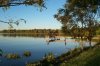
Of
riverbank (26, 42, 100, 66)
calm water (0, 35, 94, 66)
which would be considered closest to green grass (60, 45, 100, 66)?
riverbank (26, 42, 100, 66)

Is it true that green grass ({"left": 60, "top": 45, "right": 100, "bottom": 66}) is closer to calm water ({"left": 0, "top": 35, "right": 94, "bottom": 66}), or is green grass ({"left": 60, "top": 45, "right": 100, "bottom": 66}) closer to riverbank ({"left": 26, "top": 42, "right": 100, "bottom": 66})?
riverbank ({"left": 26, "top": 42, "right": 100, "bottom": 66})

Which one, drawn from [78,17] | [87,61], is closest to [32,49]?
[78,17]

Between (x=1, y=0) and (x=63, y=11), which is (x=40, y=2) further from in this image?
(x=63, y=11)

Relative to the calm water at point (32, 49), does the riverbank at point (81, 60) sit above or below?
above

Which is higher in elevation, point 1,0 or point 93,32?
point 1,0

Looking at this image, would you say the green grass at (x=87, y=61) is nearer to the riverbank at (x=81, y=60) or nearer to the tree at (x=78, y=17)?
the riverbank at (x=81, y=60)

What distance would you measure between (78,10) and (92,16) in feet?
8.80

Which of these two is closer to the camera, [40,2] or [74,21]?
[40,2]

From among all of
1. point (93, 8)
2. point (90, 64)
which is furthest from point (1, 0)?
point (93, 8)

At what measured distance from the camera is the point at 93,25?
44.3 metres

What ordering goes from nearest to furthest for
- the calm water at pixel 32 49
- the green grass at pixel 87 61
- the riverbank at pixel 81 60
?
the green grass at pixel 87 61 → the riverbank at pixel 81 60 → the calm water at pixel 32 49

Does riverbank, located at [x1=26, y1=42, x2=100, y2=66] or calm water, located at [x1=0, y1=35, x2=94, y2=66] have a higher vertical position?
riverbank, located at [x1=26, y1=42, x2=100, y2=66]

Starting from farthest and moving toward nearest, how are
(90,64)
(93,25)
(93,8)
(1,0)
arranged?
(93,25) → (93,8) → (90,64) → (1,0)

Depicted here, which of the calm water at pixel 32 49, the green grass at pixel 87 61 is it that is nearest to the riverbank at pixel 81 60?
the green grass at pixel 87 61
